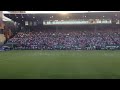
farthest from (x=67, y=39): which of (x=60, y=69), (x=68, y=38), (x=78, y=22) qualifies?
(x=60, y=69)

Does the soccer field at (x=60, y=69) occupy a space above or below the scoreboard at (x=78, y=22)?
below

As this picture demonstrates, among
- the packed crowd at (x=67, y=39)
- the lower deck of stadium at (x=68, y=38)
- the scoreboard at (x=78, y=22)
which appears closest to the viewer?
the lower deck of stadium at (x=68, y=38)

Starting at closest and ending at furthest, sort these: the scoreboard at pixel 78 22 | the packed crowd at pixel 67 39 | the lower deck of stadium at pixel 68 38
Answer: the lower deck of stadium at pixel 68 38, the packed crowd at pixel 67 39, the scoreboard at pixel 78 22

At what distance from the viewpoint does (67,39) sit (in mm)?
51500

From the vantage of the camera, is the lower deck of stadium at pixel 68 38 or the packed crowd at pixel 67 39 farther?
the packed crowd at pixel 67 39

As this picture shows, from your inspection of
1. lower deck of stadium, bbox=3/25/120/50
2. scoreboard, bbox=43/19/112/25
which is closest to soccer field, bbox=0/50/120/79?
lower deck of stadium, bbox=3/25/120/50

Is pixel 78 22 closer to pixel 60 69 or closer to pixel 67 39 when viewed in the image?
pixel 67 39

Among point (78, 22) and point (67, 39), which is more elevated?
point (78, 22)

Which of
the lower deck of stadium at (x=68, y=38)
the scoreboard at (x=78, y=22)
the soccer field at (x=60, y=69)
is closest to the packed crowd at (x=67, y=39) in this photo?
the lower deck of stadium at (x=68, y=38)

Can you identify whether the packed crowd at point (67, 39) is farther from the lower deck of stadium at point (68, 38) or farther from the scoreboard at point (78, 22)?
the scoreboard at point (78, 22)

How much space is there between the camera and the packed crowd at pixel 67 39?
46500 mm

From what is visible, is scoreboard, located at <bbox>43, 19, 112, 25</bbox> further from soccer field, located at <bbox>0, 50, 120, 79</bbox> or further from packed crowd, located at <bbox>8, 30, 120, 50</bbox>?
soccer field, located at <bbox>0, 50, 120, 79</bbox>
